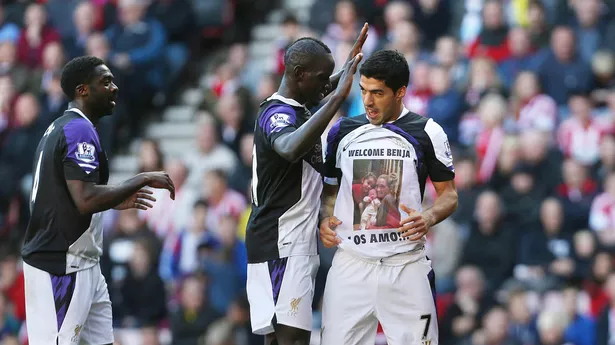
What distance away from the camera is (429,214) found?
809 centimetres

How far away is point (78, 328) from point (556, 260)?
5.97 m

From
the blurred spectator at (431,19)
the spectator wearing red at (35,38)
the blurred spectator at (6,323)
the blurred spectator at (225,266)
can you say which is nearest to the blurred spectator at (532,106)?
the blurred spectator at (431,19)

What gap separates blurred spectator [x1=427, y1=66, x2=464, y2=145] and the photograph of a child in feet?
19.0

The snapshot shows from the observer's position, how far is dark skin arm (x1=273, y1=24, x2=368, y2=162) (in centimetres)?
757

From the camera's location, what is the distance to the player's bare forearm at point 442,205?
8.09 m

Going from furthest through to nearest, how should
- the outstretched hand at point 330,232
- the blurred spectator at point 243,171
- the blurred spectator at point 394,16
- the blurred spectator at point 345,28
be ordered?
1. the blurred spectator at point 345,28
2. the blurred spectator at point 394,16
3. the blurred spectator at point 243,171
4. the outstretched hand at point 330,232

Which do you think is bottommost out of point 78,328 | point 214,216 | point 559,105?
point 78,328

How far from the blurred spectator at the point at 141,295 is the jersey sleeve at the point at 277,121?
5.82 m

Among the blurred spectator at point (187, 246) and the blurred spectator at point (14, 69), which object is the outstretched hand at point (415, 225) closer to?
the blurred spectator at point (187, 246)

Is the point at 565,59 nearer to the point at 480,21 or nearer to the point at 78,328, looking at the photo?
the point at 480,21

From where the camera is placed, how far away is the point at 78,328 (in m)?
8.32

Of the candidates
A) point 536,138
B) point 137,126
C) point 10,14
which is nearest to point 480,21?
point 536,138

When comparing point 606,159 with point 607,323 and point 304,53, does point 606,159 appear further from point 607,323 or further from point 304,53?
point 304,53

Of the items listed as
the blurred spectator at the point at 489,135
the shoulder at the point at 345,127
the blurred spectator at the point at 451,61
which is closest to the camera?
the shoulder at the point at 345,127
